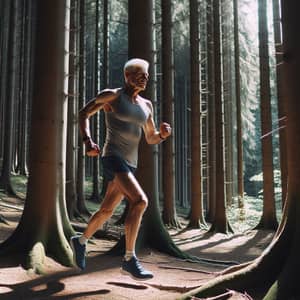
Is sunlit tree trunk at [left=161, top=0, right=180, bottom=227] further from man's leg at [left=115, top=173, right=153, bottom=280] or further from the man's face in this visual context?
man's leg at [left=115, top=173, right=153, bottom=280]

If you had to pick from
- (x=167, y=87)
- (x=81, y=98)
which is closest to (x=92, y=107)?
(x=167, y=87)

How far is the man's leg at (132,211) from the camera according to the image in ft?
12.3

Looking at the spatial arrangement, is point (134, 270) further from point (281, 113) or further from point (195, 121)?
point (195, 121)

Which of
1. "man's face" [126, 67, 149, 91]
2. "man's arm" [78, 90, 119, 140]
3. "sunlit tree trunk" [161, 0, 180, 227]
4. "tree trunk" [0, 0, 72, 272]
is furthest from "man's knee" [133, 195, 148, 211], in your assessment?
"sunlit tree trunk" [161, 0, 180, 227]

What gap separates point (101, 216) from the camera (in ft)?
13.3

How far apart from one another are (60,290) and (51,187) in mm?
2033

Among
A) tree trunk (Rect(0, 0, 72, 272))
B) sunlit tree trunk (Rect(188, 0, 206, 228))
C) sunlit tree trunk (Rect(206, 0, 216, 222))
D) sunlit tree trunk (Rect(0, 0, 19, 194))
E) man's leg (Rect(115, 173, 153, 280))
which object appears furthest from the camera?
sunlit tree trunk (Rect(206, 0, 216, 222))

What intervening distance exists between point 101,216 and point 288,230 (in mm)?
1664

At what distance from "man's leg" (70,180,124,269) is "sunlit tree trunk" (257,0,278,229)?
10.6 metres

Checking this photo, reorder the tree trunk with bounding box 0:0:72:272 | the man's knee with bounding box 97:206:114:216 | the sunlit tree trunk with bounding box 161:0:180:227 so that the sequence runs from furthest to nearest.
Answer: the sunlit tree trunk with bounding box 161:0:180:227 < the tree trunk with bounding box 0:0:72:272 < the man's knee with bounding box 97:206:114:216

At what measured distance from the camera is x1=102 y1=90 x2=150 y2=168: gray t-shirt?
381 cm

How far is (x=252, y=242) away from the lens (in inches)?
479

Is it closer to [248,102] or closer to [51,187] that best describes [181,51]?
[248,102]

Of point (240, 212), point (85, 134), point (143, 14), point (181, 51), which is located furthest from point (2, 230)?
point (181, 51)
